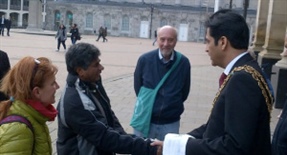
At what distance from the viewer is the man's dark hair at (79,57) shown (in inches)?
130

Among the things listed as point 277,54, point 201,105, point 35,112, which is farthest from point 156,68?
point 277,54

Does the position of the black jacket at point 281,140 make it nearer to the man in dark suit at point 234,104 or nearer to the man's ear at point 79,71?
the man in dark suit at point 234,104

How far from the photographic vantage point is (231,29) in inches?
101

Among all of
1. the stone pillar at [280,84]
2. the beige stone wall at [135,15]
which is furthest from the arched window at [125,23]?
the stone pillar at [280,84]

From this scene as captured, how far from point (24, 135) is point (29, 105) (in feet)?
0.74

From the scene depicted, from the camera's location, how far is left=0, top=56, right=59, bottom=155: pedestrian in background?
8.74ft

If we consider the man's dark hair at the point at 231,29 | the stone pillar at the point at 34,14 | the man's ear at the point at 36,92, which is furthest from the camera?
the stone pillar at the point at 34,14

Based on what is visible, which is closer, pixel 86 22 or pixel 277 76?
pixel 277 76

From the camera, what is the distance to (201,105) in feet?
38.6

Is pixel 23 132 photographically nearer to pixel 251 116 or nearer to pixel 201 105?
pixel 251 116

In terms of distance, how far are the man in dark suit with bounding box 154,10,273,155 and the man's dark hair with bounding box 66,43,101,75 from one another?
0.95 meters

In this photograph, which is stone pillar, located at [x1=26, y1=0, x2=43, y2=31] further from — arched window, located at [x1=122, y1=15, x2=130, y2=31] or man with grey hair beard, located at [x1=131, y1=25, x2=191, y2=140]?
man with grey hair beard, located at [x1=131, y1=25, x2=191, y2=140]

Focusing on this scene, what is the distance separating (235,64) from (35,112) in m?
1.21

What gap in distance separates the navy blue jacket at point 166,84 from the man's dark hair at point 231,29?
2157mm
